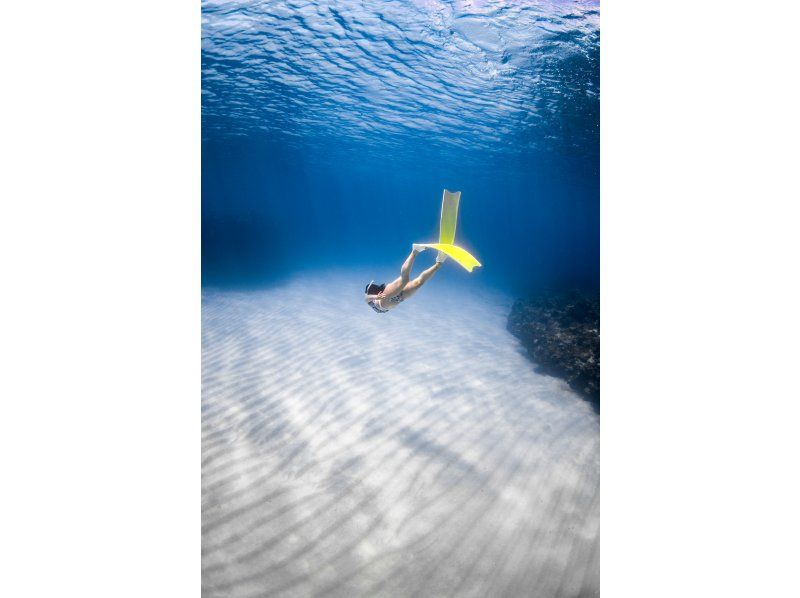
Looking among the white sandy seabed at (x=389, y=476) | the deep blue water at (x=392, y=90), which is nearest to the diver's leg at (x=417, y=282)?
the white sandy seabed at (x=389, y=476)

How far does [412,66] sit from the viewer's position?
10.8m

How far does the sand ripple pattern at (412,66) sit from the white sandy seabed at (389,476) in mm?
7858

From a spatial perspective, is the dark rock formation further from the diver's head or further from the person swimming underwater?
the diver's head

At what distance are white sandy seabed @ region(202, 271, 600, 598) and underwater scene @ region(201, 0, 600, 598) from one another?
0.02 m

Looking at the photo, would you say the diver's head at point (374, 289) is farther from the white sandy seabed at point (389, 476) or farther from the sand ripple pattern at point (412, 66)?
the sand ripple pattern at point (412, 66)

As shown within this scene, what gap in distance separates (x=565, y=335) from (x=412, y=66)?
9.00 meters

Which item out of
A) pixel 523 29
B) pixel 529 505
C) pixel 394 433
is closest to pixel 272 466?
pixel 394 433

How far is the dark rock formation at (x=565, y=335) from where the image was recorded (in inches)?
297

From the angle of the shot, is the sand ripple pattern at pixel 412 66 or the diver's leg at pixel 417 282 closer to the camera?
the diver's leg at pixel 417 282

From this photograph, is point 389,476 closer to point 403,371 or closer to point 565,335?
point 403,371

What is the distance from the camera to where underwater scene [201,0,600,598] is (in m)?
3.90

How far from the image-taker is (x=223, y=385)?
638 centimetres

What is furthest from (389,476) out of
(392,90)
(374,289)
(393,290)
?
(392,90)

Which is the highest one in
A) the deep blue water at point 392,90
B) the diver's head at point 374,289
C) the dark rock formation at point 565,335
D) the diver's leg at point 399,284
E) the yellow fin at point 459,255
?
the deep blue water at point 392,90
